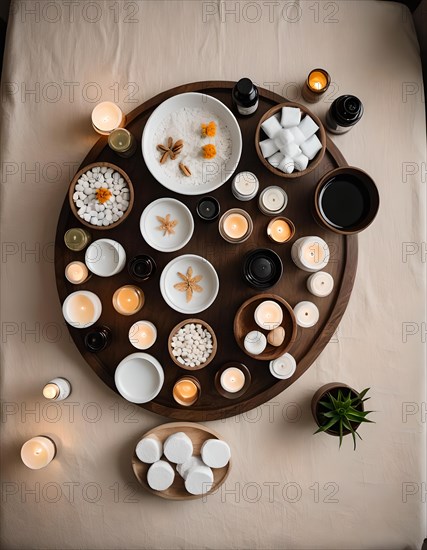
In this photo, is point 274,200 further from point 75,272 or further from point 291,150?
point 75,272

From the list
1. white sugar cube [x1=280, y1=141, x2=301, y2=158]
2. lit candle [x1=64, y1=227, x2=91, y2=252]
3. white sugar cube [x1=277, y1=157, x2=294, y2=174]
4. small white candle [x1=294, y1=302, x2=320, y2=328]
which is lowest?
small white candle [x1=294, y1=302, x2=320, y2=328]

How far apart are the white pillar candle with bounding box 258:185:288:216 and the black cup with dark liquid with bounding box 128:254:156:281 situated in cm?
49

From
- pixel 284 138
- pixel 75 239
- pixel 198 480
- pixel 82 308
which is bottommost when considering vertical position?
pixel 198 480

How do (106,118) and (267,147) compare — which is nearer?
(267,147)

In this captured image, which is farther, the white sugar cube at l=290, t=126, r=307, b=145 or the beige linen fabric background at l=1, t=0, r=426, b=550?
the beige linen fabric background at l=1, t=0, r=426, b=550

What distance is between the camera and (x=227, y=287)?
1.55 m

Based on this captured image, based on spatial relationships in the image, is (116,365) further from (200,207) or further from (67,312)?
(200,207)

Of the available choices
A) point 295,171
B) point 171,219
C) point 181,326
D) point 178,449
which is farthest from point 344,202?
point 178,449

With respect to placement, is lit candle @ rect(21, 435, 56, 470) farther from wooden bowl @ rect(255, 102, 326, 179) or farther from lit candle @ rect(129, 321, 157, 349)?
wooden bowl @ rect(255, 102, 326, 179)

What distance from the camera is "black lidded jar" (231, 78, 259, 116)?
4.73 feet

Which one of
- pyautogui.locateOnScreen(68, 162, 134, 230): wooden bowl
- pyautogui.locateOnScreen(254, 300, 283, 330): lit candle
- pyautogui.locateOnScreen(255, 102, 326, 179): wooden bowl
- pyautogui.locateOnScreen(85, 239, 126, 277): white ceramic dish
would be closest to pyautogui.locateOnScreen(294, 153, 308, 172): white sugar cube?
pyautogui.locateOnScreen(255, 102, 326, 179): wooden bowl

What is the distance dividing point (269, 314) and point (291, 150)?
0.62 metres

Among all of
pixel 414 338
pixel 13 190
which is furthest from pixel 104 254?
pixel 414 338

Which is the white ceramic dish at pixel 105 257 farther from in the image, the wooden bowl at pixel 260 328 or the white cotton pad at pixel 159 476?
the white cotton pad at pixel 159 476
